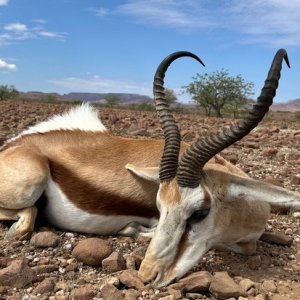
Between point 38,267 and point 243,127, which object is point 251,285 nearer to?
point 243,127

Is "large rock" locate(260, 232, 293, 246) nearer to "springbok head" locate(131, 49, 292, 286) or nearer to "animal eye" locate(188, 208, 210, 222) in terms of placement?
"springbok head" locate(131, 49, 292, 286)

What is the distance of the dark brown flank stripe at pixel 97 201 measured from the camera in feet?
17.4

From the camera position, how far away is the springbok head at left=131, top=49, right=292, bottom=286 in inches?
164

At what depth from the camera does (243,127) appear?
4.25 metres

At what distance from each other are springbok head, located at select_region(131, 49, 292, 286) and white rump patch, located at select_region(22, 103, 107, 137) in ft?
4.97

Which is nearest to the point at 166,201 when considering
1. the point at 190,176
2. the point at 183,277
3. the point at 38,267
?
the point at 190,176

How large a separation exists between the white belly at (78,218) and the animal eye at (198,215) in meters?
1.00

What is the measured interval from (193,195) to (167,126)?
31.5 inches

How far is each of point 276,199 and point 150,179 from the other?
1.24 metres

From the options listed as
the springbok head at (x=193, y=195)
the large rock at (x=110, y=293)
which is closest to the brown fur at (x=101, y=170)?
the springbok head at (x=193, y=195)

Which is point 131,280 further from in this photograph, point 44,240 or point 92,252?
point 44,240

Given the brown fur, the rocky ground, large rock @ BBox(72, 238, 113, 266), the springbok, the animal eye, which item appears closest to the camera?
the rocky ground

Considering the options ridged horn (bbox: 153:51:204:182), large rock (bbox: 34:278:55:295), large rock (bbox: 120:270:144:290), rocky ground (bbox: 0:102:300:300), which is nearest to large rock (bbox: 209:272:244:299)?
rocky ground (bbox: 0:102:300:300)

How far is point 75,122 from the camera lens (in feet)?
20.2
